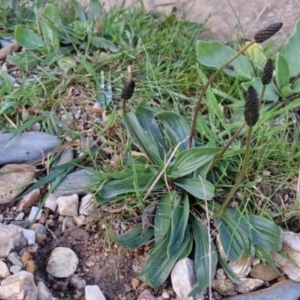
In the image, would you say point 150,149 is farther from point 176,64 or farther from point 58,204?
point 176,64

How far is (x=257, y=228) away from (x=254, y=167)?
0.25 m

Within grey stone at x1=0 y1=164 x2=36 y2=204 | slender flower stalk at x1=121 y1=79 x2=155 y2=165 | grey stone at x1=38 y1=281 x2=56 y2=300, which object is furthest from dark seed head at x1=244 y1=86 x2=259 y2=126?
grey stone at x1=0 y1=164 x2=36 y2=204

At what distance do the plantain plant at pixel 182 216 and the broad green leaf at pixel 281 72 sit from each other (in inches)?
19.4

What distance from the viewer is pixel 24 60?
2469mm

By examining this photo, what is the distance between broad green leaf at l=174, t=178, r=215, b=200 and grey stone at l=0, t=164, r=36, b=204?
Answer: 1.72 ft

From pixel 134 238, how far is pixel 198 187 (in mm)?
256

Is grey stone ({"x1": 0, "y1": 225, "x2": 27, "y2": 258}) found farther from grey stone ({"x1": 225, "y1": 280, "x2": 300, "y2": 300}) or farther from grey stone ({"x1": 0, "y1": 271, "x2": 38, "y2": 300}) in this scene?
grey stone ({"x1": 225, "y1": 280, "x2": 300, "y2": 300})

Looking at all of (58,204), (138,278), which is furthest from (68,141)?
(138,278)

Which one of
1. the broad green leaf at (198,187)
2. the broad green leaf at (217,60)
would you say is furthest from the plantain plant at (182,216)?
the broad green leaf at (217,60)

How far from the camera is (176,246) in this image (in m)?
1.82

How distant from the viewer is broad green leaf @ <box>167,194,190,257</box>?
181 cm

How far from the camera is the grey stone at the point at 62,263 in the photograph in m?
1.84

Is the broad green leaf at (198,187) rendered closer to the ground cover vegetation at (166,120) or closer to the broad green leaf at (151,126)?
the ground cover vegetation at (166,120)

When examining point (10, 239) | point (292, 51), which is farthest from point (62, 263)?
point (292, 51)
